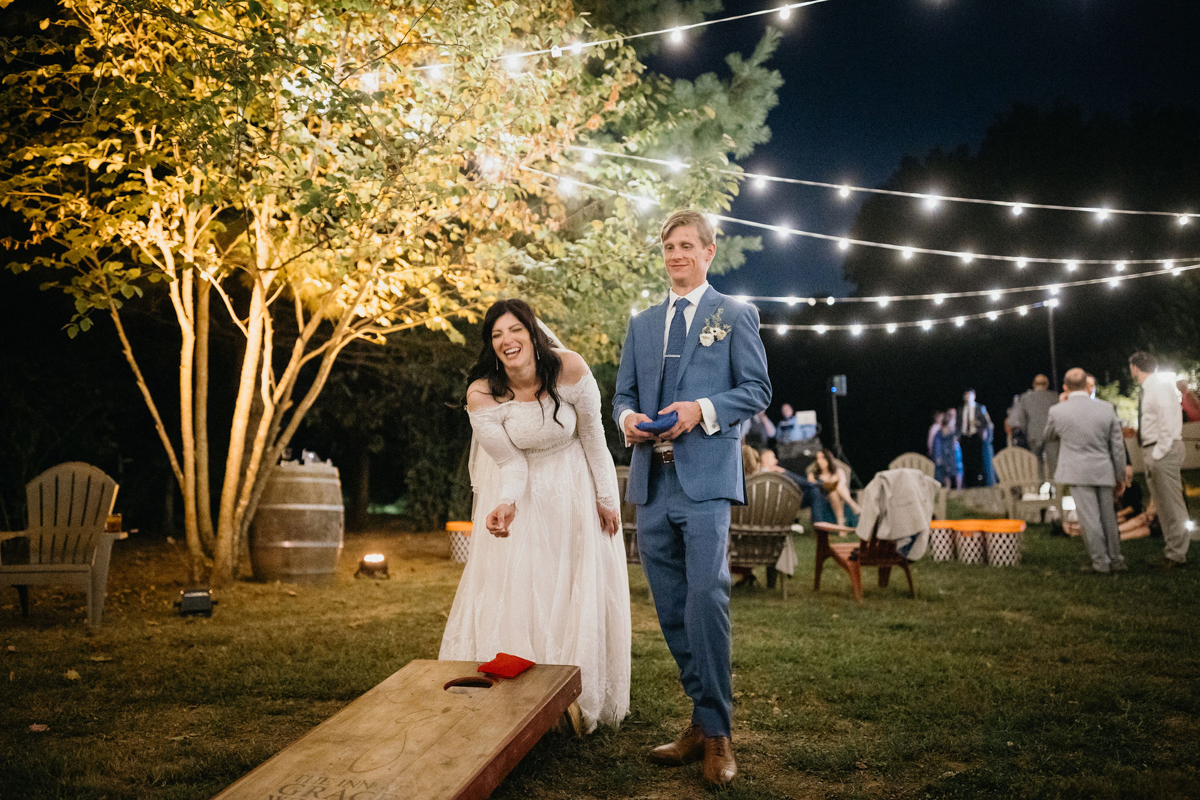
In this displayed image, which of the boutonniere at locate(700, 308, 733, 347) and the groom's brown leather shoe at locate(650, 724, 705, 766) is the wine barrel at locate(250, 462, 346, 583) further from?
the boutonniere at locate(700, 308, 733, 347)

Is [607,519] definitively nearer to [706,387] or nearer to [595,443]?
[595,443]

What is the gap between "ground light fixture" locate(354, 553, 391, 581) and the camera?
7.82 metres

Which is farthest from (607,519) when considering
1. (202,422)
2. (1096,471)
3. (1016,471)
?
(1016,471)

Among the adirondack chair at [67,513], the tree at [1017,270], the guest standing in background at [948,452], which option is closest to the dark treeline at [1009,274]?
the tree at [1017,270]

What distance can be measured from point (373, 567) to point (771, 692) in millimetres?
4927

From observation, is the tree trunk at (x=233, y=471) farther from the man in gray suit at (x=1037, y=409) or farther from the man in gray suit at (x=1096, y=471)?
the man in gray suit at (x=1037, y=409)

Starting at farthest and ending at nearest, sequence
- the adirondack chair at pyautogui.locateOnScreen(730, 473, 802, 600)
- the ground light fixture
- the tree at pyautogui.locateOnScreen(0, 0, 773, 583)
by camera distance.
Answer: the ground light fixture, the adirondack chair at pyautogui.locateOnScreen(730, 473, 802, 600), the tree at pyautogui.locateOnScreen(0, 0, 773, 583)

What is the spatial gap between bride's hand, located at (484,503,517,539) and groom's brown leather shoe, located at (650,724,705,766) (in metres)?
0.92

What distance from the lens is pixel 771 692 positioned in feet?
12.7

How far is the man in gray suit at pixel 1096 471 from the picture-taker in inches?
281

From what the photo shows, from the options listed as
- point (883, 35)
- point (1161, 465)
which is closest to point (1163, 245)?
point (883, 35)

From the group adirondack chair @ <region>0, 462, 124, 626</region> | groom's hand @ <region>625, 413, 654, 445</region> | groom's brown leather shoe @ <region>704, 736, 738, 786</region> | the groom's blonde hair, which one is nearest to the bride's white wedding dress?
groom's hand @ <region>625, 413, 654, 445</region>

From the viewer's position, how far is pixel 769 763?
2.93 m

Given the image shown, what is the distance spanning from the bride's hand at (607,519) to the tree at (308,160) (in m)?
2.27
